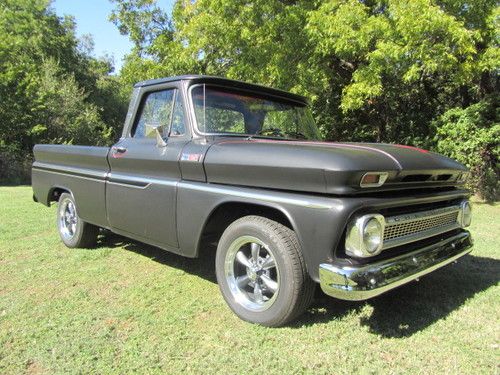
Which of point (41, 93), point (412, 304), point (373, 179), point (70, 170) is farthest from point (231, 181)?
point (41, 93)

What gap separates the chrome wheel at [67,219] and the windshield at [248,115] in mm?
2476

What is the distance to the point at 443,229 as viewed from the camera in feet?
11.6

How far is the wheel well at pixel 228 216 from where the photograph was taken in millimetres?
3305

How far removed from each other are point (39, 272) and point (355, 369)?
10.9ft

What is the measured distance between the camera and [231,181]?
11.0 feet

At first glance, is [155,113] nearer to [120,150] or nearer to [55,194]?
[120,150]

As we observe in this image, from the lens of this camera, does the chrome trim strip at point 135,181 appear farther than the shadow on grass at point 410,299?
Yes

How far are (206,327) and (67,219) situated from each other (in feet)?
10.1

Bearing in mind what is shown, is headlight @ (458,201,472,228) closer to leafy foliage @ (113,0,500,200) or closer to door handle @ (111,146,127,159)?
door handle @ (111,146,127,159)

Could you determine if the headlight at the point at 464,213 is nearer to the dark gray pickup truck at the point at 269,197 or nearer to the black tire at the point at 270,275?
the dark gray pickup truck at the point at 269,197

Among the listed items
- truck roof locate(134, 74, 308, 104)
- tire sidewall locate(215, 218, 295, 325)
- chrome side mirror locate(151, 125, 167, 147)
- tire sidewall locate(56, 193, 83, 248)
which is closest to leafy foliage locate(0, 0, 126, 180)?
tire sidewall locate(56, 193, 83, 248)

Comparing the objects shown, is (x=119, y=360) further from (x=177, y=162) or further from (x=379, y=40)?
(x=379, y=40)

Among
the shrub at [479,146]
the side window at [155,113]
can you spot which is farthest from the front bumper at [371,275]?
the shrub at [479,146]

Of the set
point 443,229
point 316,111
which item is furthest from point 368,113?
point 443,229
